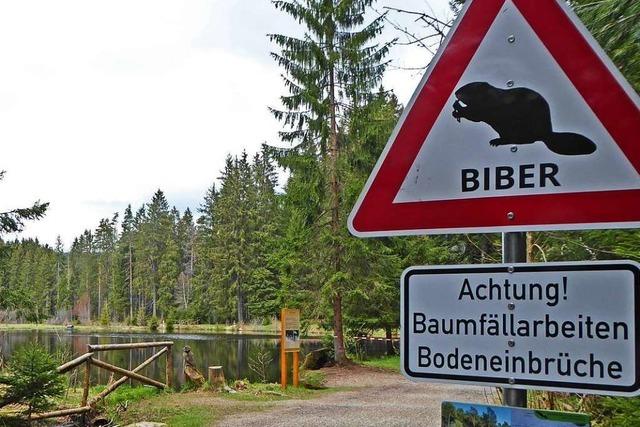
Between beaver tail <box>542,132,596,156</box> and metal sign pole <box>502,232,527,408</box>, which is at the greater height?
beaver tail <box>542,132,596,156</box>

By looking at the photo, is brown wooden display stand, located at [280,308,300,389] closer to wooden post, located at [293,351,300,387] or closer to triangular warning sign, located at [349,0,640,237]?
wooden post, located at [293,351,300,387]

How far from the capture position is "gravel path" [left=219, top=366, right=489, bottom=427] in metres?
9.75

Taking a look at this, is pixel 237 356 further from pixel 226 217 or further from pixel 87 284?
pixel 87 284

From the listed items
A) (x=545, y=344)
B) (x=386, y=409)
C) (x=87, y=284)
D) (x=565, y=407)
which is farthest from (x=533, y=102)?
(x=87, y=284)

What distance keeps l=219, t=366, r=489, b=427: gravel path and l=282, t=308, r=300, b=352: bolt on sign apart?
4.26 feet

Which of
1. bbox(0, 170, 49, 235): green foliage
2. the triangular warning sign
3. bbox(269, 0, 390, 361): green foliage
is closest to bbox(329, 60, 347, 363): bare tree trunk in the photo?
bbox(269, 0, 390, 361): green foliage

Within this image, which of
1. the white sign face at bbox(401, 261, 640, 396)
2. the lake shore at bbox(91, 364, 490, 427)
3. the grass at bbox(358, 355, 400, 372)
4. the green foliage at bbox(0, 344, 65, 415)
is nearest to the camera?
the white sign face at bbox(401, 261, 640, 396)

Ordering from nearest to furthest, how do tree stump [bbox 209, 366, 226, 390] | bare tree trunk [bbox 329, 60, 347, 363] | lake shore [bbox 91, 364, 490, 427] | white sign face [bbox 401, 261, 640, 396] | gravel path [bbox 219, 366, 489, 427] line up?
white sign face [bbox 401, 261, 640, 396] < gravel path [bbox 219, 366, 489, 427] < lake shore [bbox 91, 364, 490, 427] < tree stump [bbox 209, 366, 226, 390] < bare tree trunk [bbox 329, 60, 347, 363]

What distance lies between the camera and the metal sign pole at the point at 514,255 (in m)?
1.43

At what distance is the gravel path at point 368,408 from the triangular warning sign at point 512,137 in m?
6.74

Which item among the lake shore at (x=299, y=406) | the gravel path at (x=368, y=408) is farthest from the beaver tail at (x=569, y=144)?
the lake shore at (x=299, y=406)

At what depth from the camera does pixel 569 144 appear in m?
1.44

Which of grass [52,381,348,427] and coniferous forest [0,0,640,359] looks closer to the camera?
coniferous forest [0,0,640,359]

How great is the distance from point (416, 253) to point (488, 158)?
24.2 metres
